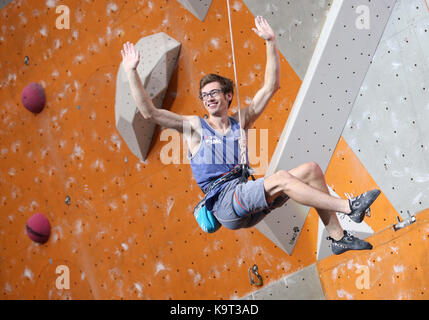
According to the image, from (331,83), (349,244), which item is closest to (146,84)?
(331,83)

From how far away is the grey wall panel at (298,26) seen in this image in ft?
9.62

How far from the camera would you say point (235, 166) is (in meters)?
2.31

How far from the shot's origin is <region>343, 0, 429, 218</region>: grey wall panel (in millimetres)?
2623

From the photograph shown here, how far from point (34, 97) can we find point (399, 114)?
2.59m

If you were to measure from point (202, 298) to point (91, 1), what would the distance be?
6.87 feet

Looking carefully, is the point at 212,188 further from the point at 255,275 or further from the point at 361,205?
the point at 255,275

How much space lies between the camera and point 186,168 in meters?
3.36

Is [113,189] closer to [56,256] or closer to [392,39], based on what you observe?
[56,256]

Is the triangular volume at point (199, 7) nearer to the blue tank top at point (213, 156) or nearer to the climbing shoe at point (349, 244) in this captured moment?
the blue tank top at point (213, 156)

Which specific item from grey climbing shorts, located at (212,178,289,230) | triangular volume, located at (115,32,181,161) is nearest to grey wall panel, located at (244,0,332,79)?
triangular volume, located at (115,32,181,161)

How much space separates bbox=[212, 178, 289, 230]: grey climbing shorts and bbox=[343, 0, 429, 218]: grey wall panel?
757mm

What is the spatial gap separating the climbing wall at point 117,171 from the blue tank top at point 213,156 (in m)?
0.76

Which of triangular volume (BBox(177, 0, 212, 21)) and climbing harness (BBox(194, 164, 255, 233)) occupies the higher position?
triangular volume (BBox(177, 0, 212, 21))

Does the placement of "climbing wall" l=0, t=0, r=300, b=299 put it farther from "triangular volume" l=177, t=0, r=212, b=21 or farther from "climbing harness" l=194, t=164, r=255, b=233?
"climbing harness" l=194, t=164, r=255, b=233
